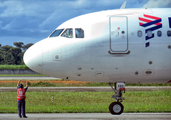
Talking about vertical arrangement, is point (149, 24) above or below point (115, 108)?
above

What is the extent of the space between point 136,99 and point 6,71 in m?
59.0

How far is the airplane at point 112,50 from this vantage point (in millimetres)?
11539

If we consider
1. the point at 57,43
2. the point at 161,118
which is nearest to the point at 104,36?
the point at 57,43

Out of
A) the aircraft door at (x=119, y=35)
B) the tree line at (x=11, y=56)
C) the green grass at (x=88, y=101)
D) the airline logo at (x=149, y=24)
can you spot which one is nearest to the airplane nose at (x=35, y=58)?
the aircraft door at (x=119, y=35)

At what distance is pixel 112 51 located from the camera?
11.5 metres

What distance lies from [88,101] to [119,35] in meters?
13.7

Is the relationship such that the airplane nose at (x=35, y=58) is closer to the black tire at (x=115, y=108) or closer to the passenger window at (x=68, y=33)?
the passenger window at (x=68, y=33)

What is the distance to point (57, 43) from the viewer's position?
11805 mm

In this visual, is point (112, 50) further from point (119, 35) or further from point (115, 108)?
point (115, 108)

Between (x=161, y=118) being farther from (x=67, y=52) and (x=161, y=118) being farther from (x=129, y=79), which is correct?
(x=67, y=52)

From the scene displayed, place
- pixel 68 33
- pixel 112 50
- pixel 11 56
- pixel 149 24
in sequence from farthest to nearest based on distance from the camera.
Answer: pixel 11 56, pixel 68 33, pixel 149 24, pixel 112 50

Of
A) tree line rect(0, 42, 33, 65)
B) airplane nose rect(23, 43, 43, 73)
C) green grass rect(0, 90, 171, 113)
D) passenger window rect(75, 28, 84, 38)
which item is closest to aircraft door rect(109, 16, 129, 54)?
passenger window rect(75, 28, 84, 38)

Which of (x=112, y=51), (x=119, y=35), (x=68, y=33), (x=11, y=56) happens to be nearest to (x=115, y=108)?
(x=112, y=51)

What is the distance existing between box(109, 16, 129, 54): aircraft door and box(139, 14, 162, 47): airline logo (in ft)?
2.64
